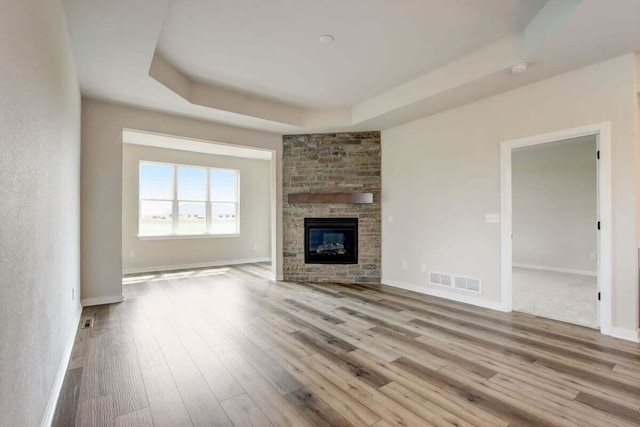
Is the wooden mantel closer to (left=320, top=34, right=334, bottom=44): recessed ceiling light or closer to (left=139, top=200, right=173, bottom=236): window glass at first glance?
(left=320, top=34, right=334, bottom=44): recessed ceiling light

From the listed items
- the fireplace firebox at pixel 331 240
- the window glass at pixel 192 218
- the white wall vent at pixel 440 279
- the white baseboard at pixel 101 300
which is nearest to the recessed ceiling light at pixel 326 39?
the fireplace firebox at pixel 331 240

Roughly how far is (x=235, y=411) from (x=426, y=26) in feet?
11.5

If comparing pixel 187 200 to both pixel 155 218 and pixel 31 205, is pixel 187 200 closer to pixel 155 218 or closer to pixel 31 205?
pixel 155 218

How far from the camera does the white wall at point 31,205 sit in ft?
3.82

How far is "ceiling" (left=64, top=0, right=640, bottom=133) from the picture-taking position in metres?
2.57

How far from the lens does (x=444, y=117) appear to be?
4.57 m

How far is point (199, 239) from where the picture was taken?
7.19 metres

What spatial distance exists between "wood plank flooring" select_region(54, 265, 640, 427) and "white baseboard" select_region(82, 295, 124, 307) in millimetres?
169

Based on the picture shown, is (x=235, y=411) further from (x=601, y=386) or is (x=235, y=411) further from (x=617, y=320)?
(x=617, y=320)

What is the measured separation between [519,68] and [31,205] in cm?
410

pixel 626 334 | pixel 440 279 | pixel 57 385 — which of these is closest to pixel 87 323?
pixel 57 385

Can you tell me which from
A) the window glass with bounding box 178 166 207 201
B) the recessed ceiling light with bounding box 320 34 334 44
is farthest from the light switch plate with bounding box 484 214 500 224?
the window glass with bounding box 178 166 207 201

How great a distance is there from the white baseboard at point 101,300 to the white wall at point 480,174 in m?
4.12

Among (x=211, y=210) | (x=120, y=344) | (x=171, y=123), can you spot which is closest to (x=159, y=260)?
(x=211, y=210)
